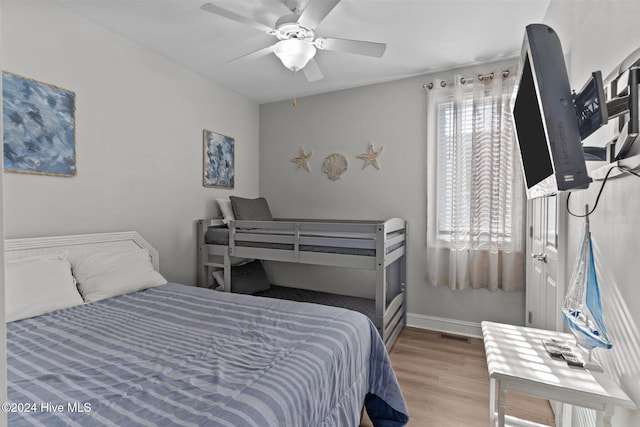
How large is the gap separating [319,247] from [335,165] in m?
1.20

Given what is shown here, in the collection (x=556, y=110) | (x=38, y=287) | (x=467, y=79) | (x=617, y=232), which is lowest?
(x=38, y=287)

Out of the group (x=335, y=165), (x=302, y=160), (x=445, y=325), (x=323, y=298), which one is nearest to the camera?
(x=445, y=325)

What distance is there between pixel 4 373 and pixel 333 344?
1.20 meters

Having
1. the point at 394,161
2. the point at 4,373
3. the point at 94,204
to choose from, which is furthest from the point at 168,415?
the point at 394,161

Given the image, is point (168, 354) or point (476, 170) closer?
point (168, 354)

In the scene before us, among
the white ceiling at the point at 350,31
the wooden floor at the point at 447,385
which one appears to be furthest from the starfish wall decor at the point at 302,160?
the wooden floor at the point at 447,385

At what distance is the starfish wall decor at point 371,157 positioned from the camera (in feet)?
11.0

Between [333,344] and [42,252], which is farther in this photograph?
[42,252]

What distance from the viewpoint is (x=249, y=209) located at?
133 inches

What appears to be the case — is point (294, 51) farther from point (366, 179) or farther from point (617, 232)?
point (617, 232)

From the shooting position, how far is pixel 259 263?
141 inches

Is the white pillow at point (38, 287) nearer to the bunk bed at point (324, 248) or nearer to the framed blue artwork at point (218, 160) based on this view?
the bunk bed at point (324, 248)

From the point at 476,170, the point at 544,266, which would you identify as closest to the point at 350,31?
the point at 476,170

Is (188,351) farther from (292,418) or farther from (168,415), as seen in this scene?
(292,418)
